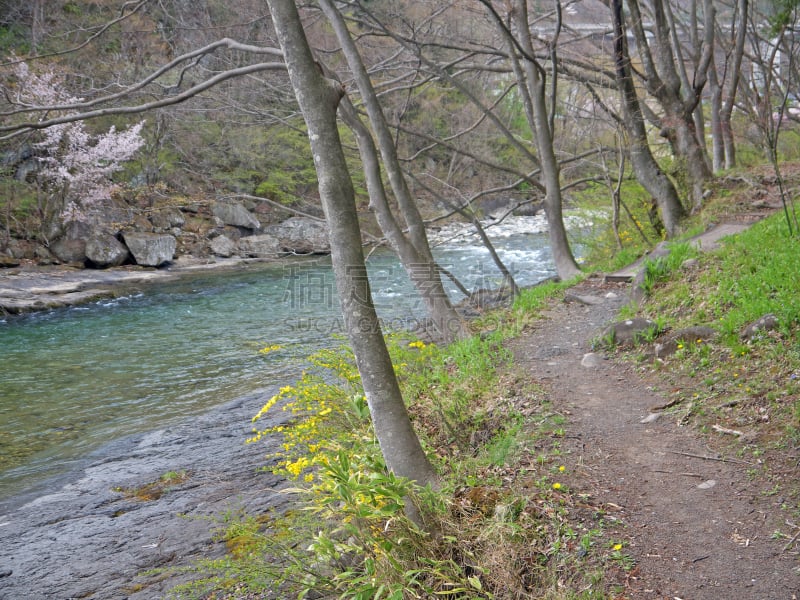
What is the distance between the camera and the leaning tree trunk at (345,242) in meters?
3.21

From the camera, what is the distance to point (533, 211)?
111 ft

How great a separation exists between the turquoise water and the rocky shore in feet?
2.16

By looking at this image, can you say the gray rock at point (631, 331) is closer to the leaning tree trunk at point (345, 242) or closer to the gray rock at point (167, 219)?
the leaning tree trunk at point (345, 242)

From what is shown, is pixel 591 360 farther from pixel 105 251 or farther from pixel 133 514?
Result: pixel 105 251

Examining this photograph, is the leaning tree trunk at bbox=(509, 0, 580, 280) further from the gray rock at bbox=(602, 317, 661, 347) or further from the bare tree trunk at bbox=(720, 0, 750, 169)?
the gray rock at bbox=(602, 317, 661, 347)

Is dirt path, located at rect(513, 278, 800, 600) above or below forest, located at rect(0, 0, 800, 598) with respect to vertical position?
below

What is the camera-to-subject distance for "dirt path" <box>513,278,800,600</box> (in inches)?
105

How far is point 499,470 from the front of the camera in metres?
4.01

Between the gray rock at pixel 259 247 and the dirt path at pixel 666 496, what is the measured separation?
2274cm

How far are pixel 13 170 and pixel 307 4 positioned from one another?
19235mm

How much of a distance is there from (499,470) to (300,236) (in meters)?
25.2

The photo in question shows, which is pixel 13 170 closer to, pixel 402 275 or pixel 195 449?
pixel 402 275

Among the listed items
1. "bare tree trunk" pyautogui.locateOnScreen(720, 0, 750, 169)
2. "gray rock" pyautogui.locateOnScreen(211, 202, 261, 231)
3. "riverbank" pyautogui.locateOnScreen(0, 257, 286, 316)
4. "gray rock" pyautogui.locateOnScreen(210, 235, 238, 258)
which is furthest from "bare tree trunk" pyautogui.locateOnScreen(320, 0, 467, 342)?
"gray rock" pyautogui.locateOnScreen(211, 202, 261, 231)

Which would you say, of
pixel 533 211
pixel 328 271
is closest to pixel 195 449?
pixel 328 271
